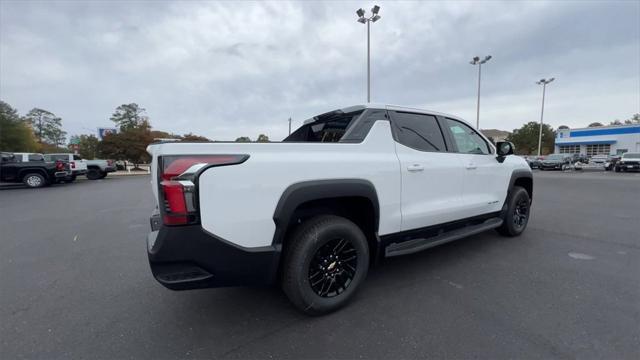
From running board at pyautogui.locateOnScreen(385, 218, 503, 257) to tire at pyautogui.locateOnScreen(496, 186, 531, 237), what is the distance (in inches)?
26.4

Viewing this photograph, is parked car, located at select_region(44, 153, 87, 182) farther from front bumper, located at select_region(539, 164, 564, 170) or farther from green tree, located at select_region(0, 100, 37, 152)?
front bumper, located at select_region(539, 164, 564, 170)

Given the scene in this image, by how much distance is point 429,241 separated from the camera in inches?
118

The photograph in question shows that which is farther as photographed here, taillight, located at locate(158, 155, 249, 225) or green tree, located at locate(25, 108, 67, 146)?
green tree, located at locate(25, 108, 67, 146)

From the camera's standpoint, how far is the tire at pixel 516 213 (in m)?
4.25

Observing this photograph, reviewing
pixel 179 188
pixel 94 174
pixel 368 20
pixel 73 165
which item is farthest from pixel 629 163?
pixel 94 174

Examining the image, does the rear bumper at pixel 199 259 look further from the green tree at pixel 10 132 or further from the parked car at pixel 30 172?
the green tree at pixel 10 132

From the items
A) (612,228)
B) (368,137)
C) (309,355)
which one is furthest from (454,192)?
(612,228)

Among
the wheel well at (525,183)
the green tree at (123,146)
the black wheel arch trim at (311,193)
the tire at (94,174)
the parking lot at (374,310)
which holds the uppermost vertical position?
the green tree at (123,146)

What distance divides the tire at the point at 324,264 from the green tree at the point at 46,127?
90.7 meters

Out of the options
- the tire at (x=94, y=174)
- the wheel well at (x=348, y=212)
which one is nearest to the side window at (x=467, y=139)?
the wheel well at (x=348, y=212)

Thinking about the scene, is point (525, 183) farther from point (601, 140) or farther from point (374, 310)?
point (601, 140)

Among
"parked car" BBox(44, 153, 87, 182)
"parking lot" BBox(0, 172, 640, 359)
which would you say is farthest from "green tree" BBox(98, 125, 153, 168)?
"parking lot" BBox(0, 172, 640, 359)

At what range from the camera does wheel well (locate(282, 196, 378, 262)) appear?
94.4 inches

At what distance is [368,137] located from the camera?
2.61 metres
